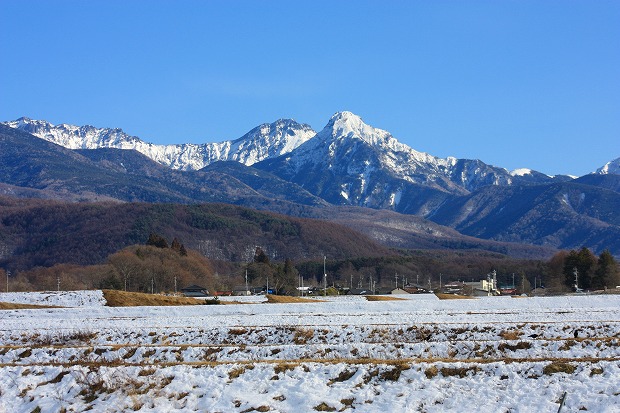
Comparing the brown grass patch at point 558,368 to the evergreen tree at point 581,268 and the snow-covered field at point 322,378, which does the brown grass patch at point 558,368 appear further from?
the evergreen tree at point 581,268

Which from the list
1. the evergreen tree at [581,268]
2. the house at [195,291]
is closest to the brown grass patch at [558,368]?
the house at [195,291]

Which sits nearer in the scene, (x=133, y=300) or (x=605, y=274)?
(x=133, y=300)

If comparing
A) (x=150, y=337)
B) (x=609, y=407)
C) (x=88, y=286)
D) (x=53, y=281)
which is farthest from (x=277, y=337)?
(x=53, y=281)

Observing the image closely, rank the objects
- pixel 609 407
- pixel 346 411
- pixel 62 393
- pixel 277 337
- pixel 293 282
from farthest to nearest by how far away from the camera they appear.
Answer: pixel 293 282 → pixel 277 337 → pixel 62 393 → pixel 346 411 → pixel 609 407

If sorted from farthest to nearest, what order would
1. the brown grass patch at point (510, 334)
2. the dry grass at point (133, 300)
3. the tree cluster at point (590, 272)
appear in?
the tree cluster at point (590, 272), the dry grass at point (133, 300), the brown grass patch at point (510, 334)

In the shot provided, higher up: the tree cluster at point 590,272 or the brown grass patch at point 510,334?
the tree cluster at point 590,272

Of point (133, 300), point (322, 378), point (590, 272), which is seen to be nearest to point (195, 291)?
point (133, 300)

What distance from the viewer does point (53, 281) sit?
13650 cm

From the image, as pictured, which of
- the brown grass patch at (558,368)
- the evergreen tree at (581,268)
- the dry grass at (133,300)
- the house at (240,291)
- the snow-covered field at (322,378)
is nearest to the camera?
the snow-covered field at (322,378)

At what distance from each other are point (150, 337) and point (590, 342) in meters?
17.0

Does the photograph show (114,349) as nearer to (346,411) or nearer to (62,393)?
(62,393)

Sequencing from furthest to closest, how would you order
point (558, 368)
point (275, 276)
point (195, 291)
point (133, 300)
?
point (275, 276) → point (195, 291) → point (133, 300) → point (558, 368)

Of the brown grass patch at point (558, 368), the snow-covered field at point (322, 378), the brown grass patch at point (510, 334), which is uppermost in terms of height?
the brown grass patch at point (510, 334)

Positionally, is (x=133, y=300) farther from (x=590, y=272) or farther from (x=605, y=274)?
(x=590, y=272)
